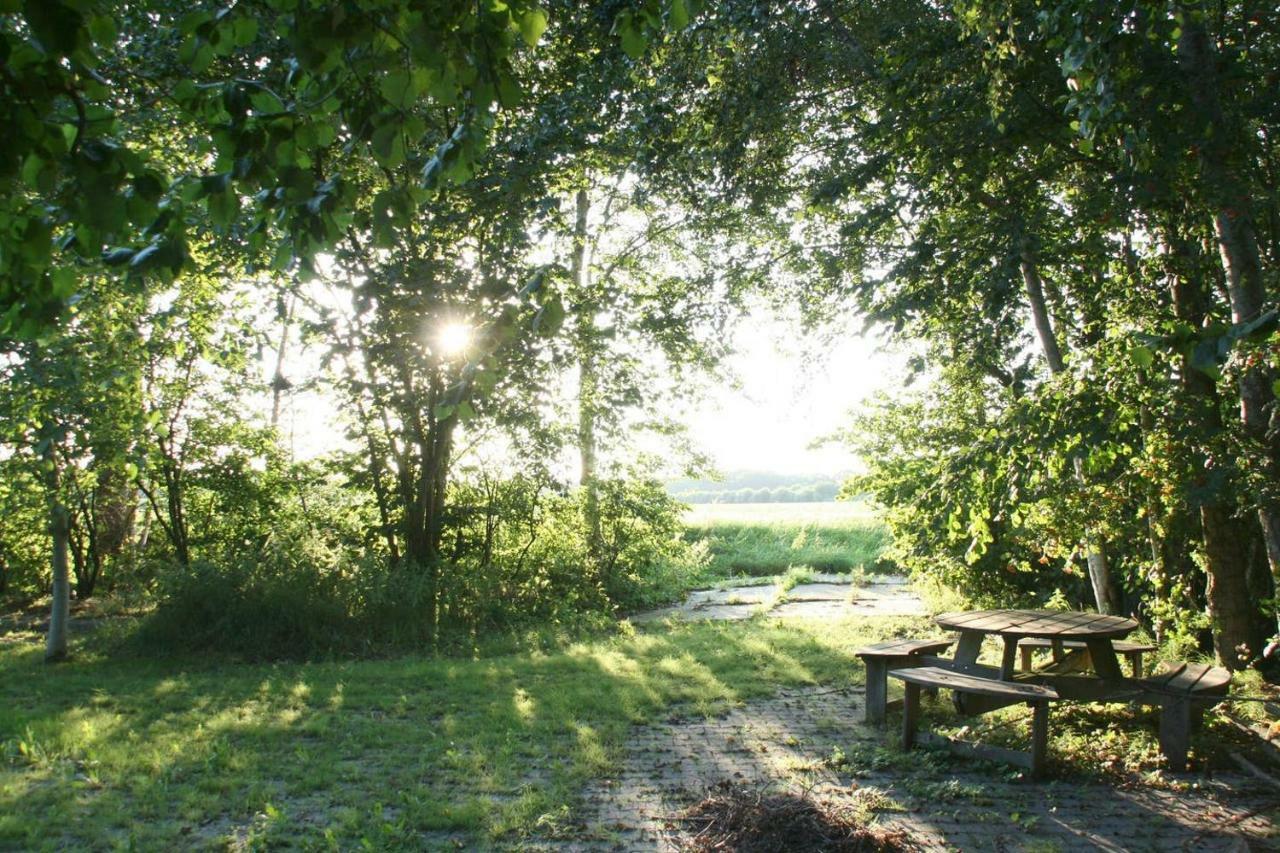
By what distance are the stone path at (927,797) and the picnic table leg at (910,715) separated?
4.6 inches

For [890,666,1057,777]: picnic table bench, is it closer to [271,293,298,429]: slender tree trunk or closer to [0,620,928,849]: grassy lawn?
[0,620,928,849]: grassy lawn

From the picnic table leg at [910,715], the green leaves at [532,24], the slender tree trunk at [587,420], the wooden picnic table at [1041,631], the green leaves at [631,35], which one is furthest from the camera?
the slender tree trunk at [587,420]

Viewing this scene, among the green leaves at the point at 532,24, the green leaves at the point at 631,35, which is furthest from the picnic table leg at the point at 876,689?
the green leaves at the point at 532,24

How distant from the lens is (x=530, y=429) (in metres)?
12.1

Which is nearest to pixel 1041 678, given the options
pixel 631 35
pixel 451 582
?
pixel 631 35

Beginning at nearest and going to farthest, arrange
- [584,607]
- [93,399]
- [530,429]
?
[93,399] < [530,429] < [584,607]

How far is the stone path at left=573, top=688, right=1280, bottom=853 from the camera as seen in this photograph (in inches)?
162

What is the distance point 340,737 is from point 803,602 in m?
10.1

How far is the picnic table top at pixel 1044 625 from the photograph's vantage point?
5.73 m

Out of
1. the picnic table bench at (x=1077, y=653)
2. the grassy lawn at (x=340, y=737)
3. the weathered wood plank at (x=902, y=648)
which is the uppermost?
the weathered wood plank at (x=902, y=648)

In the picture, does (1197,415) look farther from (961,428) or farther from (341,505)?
(341,505)

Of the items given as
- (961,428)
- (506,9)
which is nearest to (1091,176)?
(961,428)

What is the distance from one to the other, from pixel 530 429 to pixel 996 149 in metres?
7.73

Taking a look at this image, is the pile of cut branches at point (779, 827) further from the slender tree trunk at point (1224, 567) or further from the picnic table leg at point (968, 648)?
the slender tree trunk at point (1224, 567)
